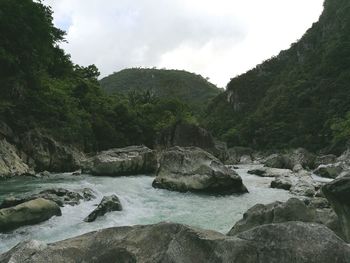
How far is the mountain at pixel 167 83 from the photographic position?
14100 centimetres

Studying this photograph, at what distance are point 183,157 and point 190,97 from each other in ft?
415

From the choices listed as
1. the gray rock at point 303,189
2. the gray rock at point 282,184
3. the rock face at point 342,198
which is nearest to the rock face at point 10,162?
the gray rock at point 282,184

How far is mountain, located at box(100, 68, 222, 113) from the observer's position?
141000mm

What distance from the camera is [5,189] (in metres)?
19.3

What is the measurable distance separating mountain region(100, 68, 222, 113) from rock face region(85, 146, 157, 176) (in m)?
102

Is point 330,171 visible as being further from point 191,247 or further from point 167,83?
point 167,83

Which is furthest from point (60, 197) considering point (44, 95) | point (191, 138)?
point (191, 138)

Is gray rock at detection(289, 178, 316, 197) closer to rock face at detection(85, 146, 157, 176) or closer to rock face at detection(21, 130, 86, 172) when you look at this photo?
rock face at detection(85, 146, 157, 176)

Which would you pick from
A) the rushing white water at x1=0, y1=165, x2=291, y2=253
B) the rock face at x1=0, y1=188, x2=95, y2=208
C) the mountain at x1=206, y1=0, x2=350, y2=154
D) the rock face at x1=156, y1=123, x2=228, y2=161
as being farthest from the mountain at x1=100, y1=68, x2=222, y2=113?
the rock face at x1=0, y1=188, x2=95, y2=208

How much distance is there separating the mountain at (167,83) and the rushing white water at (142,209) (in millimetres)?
112737

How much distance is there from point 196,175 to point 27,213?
407 inches

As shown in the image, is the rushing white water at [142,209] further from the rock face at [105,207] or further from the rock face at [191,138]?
the rock face at [191,138]

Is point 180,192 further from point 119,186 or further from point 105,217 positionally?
point 105,217

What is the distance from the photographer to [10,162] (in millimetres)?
26781
